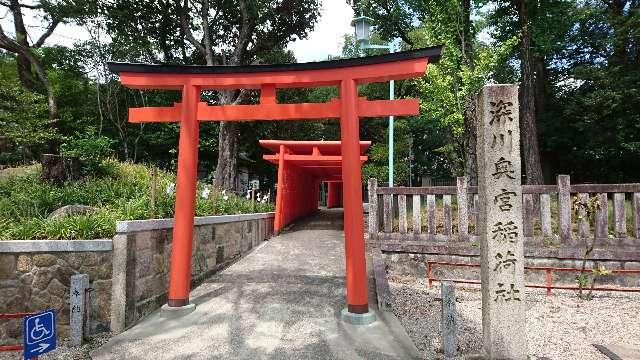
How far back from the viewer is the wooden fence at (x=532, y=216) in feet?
26.3

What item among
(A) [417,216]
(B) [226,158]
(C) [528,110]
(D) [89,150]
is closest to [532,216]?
(A) [417,216]

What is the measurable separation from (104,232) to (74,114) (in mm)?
19281

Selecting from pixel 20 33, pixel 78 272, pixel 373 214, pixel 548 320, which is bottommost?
pixel 548 320

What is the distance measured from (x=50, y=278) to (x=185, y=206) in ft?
6.86

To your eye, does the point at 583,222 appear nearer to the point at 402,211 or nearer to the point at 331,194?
the point at 402,211

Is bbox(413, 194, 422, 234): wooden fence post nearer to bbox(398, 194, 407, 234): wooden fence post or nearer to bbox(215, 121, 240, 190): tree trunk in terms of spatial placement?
bbox(398, 194, 407, 234): wooden fence post

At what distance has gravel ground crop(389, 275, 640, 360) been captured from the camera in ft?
17.4

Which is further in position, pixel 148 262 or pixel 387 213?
pixel 387 213

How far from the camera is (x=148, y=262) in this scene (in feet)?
19.4

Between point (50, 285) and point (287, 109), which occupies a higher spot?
point (287, 109)

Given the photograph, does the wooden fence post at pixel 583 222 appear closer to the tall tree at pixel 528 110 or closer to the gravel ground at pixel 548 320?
the gravel ground at pixel 548 320

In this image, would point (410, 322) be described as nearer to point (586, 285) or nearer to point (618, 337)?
point (618, 337)

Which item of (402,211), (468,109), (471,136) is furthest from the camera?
(471,136)

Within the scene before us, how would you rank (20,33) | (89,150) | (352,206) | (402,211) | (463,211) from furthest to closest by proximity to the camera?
(20,33)
(89,150)
(402,211)
(463,211)
(352,206)
